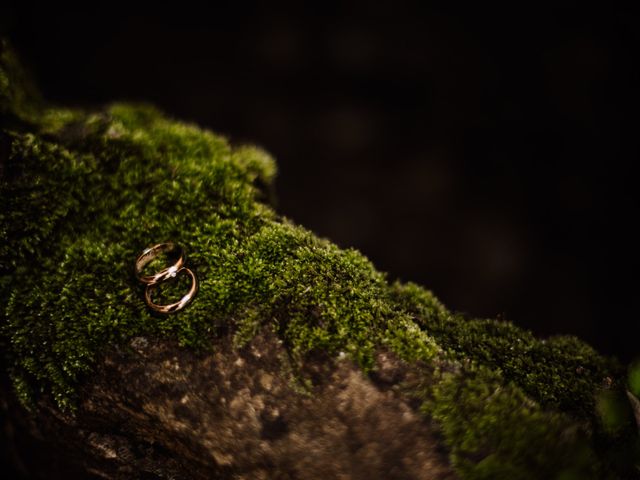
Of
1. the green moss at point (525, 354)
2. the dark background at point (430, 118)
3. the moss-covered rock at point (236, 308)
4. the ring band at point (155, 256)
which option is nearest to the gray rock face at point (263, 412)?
the moss-covered rock at point (236, 308)

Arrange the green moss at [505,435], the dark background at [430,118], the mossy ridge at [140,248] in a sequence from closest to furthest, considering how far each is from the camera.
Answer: the green moss at [505,435] < the mossy ridge at [140,248] < the dark background at [430,118]

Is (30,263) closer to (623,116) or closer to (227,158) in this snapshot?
(227,158)

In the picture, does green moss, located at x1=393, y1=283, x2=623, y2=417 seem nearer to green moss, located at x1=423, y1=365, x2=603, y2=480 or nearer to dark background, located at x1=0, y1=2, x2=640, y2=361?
green moss, located at x1=423, y1=365, x2=603, y2=480

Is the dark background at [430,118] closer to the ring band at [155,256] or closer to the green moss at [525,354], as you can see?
the green moss at [525,354]

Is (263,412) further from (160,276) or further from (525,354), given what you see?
(525,354)

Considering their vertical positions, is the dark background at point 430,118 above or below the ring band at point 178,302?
above

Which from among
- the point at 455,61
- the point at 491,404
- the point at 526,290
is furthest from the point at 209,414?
the point at 455,61
